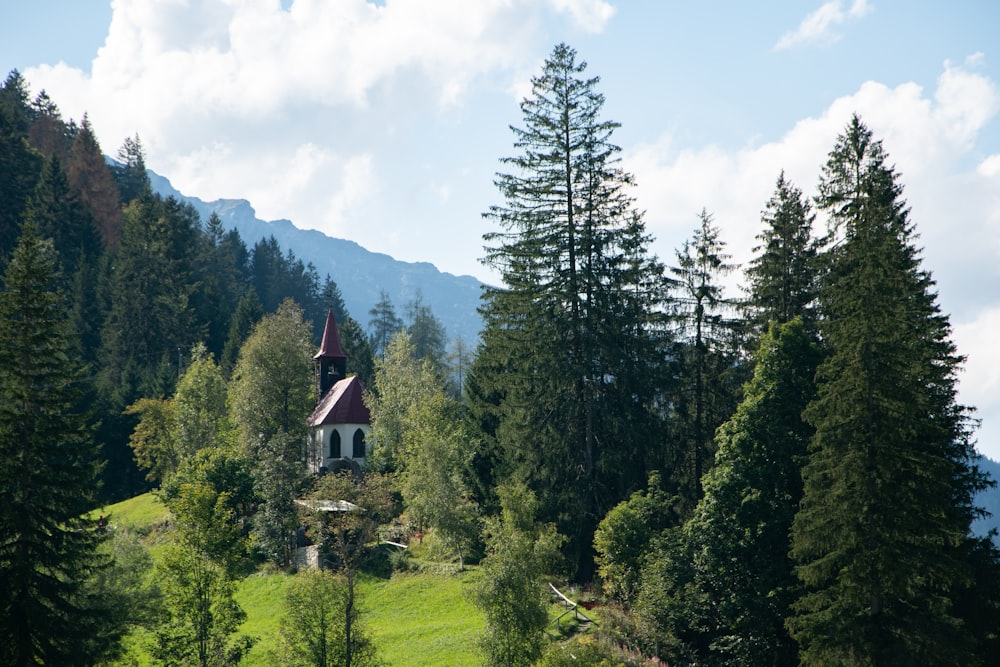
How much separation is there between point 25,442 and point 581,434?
21762mm

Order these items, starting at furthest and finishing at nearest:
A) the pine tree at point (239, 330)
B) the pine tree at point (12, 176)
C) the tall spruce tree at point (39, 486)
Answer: the pine tree at point (12, 176)
the pine tree at point (239, 330)
the tall spruce tree at point (39, 486)

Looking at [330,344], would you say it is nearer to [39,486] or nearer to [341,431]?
[341,431]

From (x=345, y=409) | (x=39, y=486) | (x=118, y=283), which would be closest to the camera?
(x=39, y=486)

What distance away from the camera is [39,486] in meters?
23.7

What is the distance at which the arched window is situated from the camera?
6125 centimetres

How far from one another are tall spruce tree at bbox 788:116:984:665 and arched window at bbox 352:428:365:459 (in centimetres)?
3987

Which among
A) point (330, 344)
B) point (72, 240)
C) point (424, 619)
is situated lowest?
point (424, 619)

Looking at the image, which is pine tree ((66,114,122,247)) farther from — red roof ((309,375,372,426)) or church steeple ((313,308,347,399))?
red roof ((309,375,372,426))

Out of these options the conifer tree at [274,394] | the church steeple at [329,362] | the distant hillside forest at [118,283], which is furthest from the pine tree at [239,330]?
the conifer tree at [274,394]

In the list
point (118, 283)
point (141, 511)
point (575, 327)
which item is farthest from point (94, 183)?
point (575, 327)

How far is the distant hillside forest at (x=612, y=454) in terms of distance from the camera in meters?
23.9

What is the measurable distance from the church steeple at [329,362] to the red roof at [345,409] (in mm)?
2844

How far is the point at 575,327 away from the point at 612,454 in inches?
223

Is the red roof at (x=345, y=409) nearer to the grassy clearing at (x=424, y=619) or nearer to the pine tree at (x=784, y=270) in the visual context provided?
A: the grassy clearing at (x=424, y=619)
